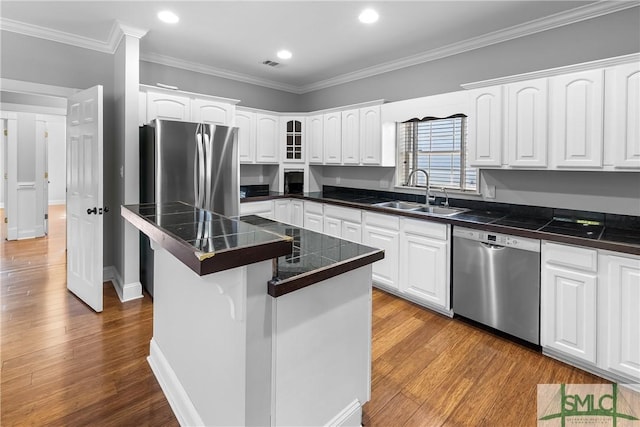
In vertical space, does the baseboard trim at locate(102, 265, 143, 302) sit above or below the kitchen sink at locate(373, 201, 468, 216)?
below

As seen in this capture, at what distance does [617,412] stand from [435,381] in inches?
39.3

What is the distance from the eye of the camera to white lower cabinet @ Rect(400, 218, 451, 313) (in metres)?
3.11

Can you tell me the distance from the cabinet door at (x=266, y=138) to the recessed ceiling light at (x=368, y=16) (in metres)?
2.19

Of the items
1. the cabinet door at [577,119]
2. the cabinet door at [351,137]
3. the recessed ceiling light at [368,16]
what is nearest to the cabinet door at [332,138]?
the cabinet door at [351,137]

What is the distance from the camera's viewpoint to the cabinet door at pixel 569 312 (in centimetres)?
227

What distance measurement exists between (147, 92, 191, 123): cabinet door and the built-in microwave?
1.70 metres

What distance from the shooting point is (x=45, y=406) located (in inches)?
75.9

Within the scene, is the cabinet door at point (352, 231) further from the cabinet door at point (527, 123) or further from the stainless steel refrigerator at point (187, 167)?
the cabinet door at point (527, 123)

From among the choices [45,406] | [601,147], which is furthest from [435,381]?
[45,406]

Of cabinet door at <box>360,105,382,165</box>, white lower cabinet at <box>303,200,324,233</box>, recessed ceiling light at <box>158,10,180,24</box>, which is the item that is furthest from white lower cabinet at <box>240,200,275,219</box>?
recessed ceiling light at <box>158,10,180,24</box>

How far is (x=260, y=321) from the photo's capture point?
1.31 meters

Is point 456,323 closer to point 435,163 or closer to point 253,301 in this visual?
point 435,163

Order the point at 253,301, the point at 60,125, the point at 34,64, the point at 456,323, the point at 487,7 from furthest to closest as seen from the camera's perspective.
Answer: the point at 60,125 < the point at 34,64 < the point at 456,323 < the point at 487,7 < the point at 253,301

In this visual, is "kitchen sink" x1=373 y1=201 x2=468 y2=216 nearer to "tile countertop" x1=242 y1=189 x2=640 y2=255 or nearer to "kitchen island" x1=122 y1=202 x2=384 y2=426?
"tile countertop" x1=242 y1=189 x2=640 y2=255
